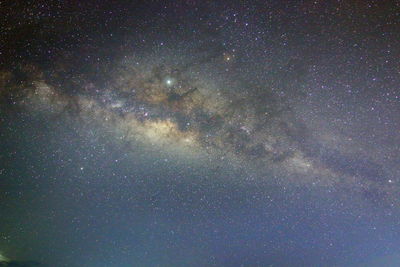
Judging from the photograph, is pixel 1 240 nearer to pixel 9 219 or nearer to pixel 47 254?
pixel 9 219

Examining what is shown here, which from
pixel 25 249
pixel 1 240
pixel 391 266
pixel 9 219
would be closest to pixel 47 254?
pixel 25 249

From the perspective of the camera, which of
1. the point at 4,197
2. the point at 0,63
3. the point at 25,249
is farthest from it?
the point at 25,249

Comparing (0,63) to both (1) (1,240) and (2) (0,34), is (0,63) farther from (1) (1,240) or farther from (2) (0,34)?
(1) (1,240)

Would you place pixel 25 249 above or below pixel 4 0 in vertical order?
below

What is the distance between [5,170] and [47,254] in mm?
65059

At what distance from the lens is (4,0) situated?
30.0 feet

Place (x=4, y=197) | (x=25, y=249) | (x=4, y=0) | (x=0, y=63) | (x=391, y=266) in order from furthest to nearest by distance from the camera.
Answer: (x=391, y=266), (x=25, y=249), (x=4, y=197), (x=0, y=63), (x=4, y=0)

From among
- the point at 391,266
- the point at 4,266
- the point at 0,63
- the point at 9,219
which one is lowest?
the point at 4,266

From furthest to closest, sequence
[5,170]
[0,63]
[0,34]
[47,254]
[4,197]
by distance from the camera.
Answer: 1. [47,254]
2. [4,197]
3. [5,170]
4. [0,63]
5. [0,34]

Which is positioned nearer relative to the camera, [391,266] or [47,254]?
[47,254]

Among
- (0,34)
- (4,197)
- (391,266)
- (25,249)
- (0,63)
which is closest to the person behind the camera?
(0,34)

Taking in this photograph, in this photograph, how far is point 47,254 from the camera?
81.6 m

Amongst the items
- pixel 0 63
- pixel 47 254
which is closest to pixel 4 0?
pixel 0 63

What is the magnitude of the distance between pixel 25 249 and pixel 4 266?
5014cm
